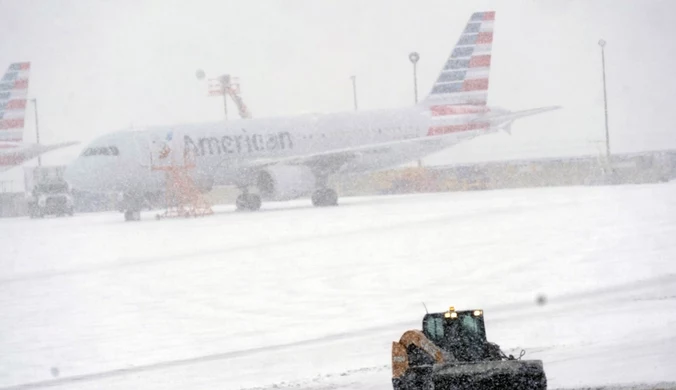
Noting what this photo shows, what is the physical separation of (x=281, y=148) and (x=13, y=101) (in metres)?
15.2

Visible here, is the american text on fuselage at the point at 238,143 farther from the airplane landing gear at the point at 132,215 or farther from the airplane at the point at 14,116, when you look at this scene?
the airplane at the point at 14,116

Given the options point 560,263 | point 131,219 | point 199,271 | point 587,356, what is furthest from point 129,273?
point 131,219

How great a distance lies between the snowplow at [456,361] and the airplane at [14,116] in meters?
41.4

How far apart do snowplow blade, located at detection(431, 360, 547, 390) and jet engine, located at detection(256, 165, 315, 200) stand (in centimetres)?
3492

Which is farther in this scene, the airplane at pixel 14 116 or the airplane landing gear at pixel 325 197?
the airplane at pixel 14 116

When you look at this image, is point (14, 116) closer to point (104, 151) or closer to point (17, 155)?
point (17, 155)

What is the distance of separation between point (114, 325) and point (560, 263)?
900cm

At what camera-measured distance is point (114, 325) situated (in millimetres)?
17297

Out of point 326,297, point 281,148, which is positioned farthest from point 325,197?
point 326,297

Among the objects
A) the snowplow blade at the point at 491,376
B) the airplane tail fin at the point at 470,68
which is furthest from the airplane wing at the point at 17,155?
the snowplow blade at the point at 491,376

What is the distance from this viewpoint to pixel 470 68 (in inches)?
2120

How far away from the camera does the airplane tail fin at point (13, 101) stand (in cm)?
5362

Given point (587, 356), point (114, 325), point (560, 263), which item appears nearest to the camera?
point (587, 356)

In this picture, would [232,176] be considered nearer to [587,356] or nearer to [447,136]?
[447,136]
